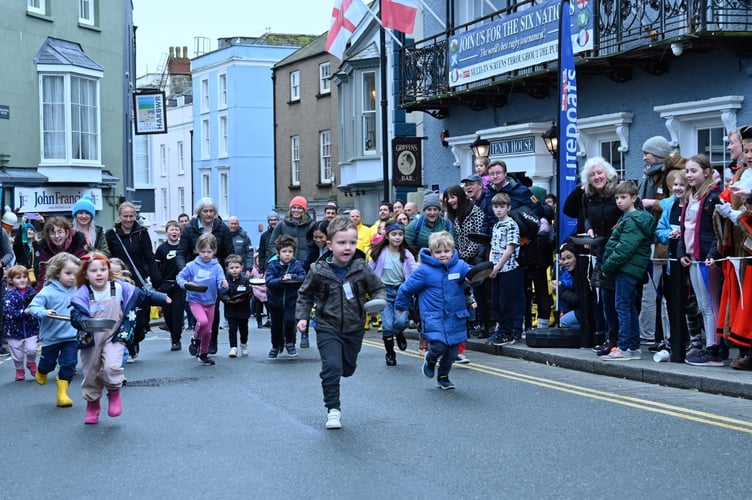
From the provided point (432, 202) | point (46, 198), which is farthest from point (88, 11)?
point (432, 202)

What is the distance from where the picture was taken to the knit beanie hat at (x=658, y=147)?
12.5 m

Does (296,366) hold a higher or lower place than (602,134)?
lower

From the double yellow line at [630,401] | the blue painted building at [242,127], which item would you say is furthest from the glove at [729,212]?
the blue painted building at [242,127]

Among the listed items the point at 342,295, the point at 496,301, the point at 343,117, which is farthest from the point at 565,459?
the point at 343,117

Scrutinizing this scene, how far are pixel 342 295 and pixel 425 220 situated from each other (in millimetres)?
5446

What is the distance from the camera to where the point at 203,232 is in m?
14.8

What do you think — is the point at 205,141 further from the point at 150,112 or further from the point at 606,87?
the point at 606,87

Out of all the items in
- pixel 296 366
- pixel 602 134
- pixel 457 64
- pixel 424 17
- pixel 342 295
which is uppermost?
pixel 424 17

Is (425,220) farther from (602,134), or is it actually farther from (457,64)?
(457,64)

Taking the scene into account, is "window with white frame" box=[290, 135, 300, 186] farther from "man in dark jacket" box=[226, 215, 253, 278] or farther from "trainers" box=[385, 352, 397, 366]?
"trainers" box=[385, 352, 397, 366]

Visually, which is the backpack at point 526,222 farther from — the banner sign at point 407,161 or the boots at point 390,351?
the banner sign at point 407,161

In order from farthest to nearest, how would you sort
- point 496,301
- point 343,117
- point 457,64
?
point 343,117 < point 457,64 < point 496,301

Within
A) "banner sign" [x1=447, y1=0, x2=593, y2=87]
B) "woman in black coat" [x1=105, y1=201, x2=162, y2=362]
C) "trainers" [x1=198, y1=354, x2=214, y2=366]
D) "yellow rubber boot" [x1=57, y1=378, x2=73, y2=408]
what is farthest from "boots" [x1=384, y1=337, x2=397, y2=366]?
"banner sign" [x1=447, y1=0, x2=593, y2=87]

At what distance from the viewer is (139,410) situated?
9.66 meters
